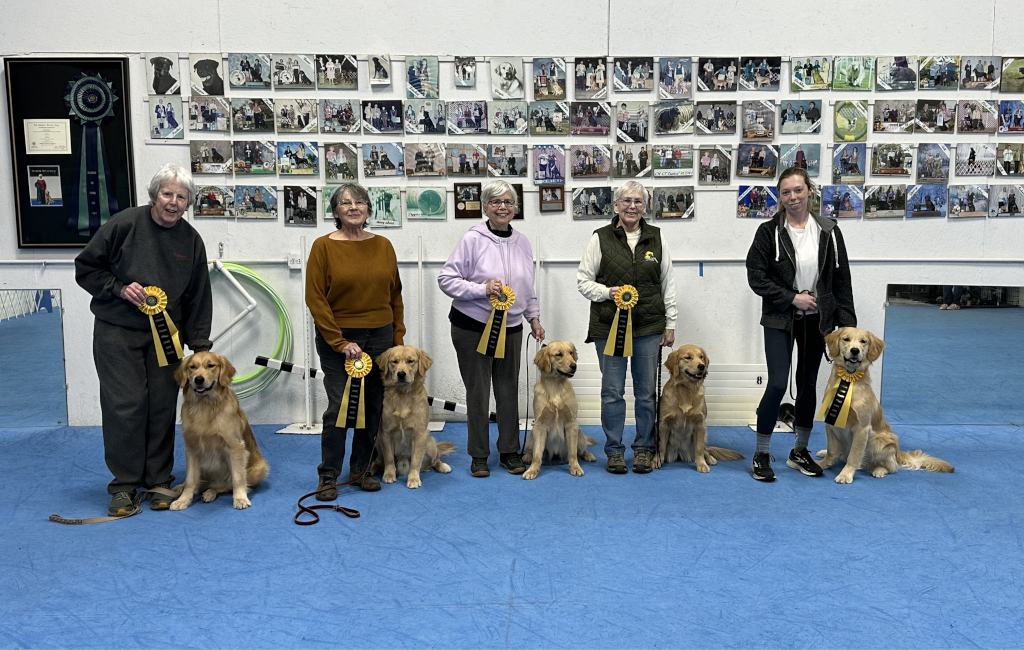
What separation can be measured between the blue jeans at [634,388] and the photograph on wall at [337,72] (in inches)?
100

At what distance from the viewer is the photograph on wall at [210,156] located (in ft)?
16.2

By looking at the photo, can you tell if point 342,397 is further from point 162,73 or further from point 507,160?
point 162,73

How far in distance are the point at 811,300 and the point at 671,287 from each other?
2.39 ft

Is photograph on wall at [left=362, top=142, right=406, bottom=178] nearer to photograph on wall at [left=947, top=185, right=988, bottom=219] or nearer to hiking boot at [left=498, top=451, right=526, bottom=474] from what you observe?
hiking boot at [left=498, top=451, right=526, bottom=474]

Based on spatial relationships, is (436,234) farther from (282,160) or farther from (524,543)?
(524,543)

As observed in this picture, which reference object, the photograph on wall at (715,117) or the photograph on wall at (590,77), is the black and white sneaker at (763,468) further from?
the photograph on wall at (590,77)

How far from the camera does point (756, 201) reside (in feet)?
16.4

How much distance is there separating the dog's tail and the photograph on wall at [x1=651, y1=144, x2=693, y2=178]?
225 centimetres

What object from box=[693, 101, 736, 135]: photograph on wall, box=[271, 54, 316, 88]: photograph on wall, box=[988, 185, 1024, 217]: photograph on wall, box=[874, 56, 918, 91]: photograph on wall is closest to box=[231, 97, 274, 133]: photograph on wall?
box=[271, 54, 316, 88]: photograph on wall

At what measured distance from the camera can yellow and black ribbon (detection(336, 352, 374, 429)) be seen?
3.53 m

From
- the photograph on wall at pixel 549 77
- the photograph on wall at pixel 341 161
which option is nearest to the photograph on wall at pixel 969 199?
the photograph on wall at pixel 549 77

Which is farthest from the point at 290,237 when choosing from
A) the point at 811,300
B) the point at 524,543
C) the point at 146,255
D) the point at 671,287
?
the point at 811,300

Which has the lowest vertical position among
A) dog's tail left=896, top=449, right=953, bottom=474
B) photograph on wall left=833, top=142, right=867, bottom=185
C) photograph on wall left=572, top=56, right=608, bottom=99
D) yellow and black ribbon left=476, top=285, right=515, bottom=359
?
dog's tail left=896, top=449, right=953, bottom=474

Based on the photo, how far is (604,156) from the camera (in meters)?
4.99
